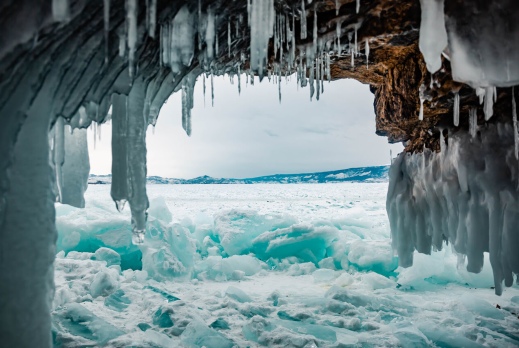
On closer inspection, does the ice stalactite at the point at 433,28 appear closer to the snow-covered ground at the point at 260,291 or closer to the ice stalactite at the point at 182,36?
the ice stalactite at the point at 182,36

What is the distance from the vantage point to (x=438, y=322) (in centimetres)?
604

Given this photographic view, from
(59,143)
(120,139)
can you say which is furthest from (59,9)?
(59,143)

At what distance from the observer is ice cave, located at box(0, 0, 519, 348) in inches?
101

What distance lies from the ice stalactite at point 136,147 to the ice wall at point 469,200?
456cm

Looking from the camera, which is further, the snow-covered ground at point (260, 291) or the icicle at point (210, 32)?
the snow-covered ground at point (260, 291)

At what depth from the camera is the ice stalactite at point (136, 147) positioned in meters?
3.82

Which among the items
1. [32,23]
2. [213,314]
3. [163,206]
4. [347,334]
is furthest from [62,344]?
[163,206]

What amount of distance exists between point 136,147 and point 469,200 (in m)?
4.84

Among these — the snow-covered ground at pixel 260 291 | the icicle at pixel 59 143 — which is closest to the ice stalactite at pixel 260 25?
the icicle at pixel 59 143

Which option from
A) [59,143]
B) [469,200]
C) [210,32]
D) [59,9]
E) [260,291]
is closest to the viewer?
[59,9]

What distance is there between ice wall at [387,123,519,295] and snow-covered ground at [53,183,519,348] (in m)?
1.07

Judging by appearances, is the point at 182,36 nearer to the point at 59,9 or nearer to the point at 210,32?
the point at 210,32

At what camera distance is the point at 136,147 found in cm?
388

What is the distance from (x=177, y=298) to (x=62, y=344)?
2507 mm
